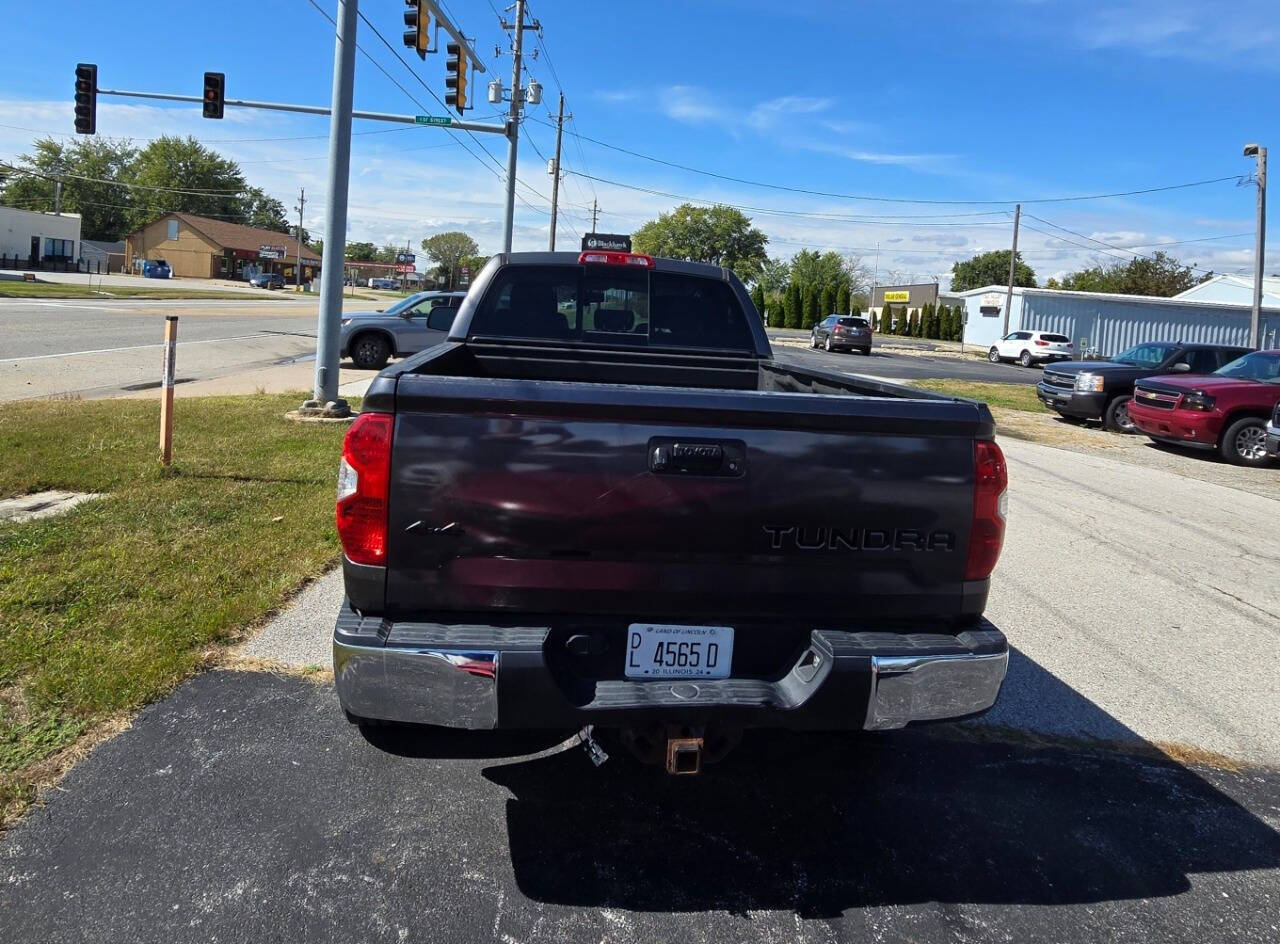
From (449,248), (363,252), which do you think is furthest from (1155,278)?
(363,252)

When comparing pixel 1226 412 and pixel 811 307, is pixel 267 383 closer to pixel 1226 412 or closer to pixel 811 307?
pixel 1226 412

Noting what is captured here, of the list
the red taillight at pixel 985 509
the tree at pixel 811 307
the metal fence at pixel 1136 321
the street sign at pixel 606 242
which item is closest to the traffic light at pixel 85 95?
the street sign at pixel 606 242

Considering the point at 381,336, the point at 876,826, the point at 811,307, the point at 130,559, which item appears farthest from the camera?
the point at 811,307

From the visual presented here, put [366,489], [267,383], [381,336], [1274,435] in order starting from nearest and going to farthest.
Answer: [366,489]
[1274,435]
[267,383]
[381,336]

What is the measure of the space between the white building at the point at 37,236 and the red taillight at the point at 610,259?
267 feet

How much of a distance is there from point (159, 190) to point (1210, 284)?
101208mm

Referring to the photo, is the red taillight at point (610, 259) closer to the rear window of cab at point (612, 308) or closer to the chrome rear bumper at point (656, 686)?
the rear window of cab at point (612, 308)

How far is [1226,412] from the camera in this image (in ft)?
48.0

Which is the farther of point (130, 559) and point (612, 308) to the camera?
point (130, 559)

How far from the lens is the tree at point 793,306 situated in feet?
248

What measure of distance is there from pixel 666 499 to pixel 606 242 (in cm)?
350

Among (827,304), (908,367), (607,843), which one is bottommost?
(607,843)

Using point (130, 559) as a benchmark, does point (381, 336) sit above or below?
above

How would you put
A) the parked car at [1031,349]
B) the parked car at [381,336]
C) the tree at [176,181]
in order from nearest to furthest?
1. the parked car at [381,336]
2. the parked car at [1031,349]
3. the tree at [176,181]
